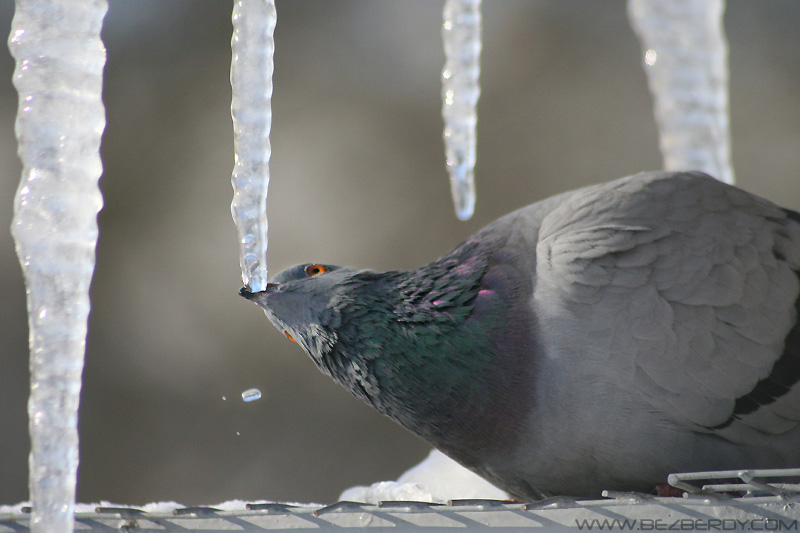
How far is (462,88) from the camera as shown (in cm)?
209

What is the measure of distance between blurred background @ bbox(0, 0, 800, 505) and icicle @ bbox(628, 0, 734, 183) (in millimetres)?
2459

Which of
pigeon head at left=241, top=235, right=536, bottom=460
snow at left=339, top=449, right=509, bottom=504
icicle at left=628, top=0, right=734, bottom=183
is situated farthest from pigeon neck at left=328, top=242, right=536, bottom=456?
icicle at left=628, top=0, right=734, bottom=183

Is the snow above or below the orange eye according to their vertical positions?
below

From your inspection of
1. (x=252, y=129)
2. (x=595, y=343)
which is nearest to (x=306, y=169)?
(x=252, y=129)

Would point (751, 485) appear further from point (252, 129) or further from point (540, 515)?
point (252, 129)

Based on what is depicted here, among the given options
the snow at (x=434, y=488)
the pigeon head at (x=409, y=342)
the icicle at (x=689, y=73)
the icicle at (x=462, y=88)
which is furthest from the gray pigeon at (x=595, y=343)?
the icicle at (x=689, y=73)

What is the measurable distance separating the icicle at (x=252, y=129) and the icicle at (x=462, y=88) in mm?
571

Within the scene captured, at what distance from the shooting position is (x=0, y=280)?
16.5 ft

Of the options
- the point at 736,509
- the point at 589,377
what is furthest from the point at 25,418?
the point at 736,509

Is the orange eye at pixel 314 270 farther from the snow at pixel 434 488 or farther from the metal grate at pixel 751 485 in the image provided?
the metal grate at pixel 751 485

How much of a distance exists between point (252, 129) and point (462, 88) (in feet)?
2.20

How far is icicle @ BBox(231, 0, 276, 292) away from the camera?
1.56 metres

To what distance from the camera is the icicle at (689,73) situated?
2652 mm

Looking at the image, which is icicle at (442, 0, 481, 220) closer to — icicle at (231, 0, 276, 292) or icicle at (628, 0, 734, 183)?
icicle at (231, 0, 276, 292)
